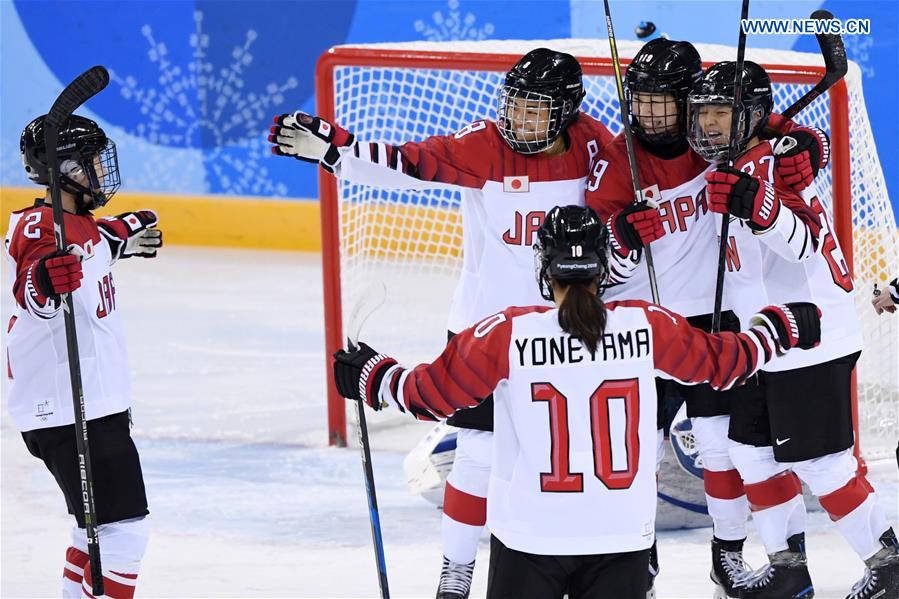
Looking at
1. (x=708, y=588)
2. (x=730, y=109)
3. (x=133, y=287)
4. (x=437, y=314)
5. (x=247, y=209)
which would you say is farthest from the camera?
(x=247, y=209)

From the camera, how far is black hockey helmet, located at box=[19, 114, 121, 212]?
3279 mm

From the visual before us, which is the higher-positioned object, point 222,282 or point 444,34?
point 444,34

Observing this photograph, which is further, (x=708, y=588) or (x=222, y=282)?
(x=222, y=282)

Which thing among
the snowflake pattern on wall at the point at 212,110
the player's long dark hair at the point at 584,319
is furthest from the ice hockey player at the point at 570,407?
the snowflake pattern on wall at the point at 212,110

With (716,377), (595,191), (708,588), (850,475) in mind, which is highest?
→ (595,191)

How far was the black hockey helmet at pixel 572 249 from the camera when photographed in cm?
265

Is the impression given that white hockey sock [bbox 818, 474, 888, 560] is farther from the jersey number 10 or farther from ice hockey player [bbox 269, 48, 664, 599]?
the jersey number 10

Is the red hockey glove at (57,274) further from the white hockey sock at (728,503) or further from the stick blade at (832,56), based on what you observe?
the stick blade at (832,56)

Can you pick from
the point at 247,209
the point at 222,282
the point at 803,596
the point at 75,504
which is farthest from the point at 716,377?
the point at 247,209

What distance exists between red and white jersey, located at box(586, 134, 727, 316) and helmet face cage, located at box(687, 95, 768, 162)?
0.12 m

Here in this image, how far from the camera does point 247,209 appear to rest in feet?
30.3

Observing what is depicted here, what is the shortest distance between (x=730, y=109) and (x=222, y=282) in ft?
17.1

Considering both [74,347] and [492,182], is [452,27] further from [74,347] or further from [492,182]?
[74,347]

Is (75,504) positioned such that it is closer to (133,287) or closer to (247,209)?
(133,287)
